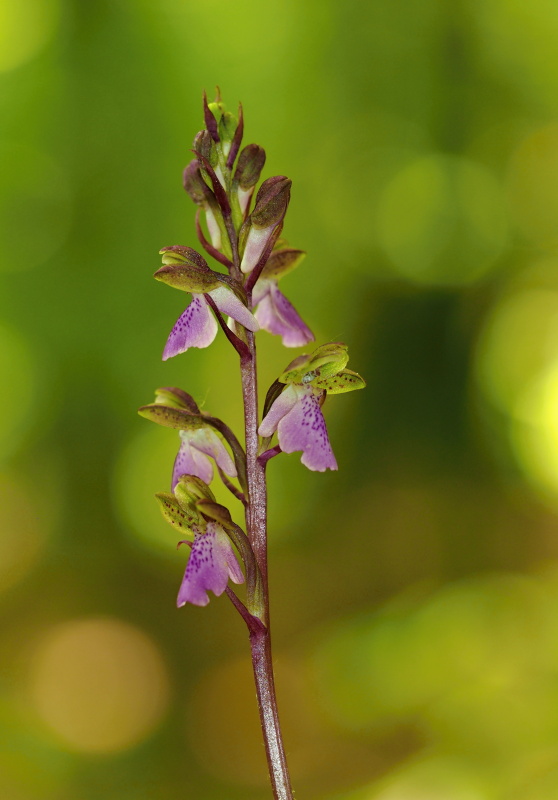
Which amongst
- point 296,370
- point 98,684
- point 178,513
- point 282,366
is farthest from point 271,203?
point 98,684

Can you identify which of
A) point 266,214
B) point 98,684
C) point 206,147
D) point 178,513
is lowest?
point 98,684

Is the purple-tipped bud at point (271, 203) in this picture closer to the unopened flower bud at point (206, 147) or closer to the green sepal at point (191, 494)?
the unopened flower bud at point (206, 147)

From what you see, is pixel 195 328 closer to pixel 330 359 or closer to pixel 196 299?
pixel 196 299

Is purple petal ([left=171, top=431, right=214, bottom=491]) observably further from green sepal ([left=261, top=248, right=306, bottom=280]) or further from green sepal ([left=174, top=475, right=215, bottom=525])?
green sepal ([left=261, top=248, right=306, bottom=280])

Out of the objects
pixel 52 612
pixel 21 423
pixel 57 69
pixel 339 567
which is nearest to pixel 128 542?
pixel 52 612

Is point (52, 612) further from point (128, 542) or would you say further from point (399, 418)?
point (399, 418)

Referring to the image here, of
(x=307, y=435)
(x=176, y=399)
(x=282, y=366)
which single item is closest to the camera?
(x=307, y=435)

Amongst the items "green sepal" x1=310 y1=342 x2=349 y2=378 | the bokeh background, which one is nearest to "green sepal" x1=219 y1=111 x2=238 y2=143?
"green sepal" x1=310 y1=342 x2=349 y2=378
